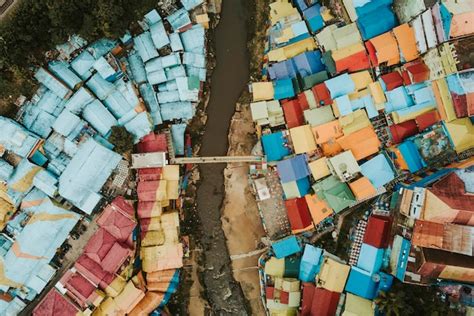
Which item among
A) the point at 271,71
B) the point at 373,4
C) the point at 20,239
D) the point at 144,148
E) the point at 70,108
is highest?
the point at 373,4

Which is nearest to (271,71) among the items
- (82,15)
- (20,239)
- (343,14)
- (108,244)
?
(343,14)

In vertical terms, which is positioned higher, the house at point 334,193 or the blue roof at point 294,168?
the blue roof at point 294,168

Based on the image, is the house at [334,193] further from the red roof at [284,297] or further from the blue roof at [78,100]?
the blue roof at [78,100]

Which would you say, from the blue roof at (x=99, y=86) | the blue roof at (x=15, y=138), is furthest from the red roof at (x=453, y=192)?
the blue roof at (x=15, y=138)

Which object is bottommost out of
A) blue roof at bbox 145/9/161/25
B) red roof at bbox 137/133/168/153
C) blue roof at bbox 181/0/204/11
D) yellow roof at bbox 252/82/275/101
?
red roof at bbox 137/133/168/153

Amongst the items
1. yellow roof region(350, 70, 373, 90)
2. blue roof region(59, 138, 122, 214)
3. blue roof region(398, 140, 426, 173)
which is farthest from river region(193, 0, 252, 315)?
blue roof region(398, 140, 426, 173)

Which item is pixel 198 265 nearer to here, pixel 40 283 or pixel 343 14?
pixel 40 283

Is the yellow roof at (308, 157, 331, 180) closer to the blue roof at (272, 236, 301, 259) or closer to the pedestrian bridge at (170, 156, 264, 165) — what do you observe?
the pedestrian bridge at (170, 156, 264, 165)
